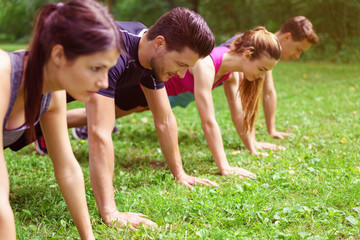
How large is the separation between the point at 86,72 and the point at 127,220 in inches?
45.8

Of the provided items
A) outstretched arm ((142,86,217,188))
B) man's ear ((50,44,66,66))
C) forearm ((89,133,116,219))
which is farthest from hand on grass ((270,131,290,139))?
man's ear ((50,44,66,66))

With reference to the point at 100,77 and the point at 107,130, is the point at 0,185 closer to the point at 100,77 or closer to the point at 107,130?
the point at 100,77

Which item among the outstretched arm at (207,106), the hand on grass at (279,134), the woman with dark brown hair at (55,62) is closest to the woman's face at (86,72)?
the woman with dark brown hair at (55,62)

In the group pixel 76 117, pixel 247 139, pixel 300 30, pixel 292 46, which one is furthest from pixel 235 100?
pixel 76 117

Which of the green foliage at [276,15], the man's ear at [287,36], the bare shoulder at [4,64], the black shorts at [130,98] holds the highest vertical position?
the bare shoulder at [4,64]

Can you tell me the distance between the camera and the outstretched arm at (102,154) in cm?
258

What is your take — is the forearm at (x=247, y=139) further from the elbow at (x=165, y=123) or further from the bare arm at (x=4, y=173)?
the bare arm at (x=4, y=173)

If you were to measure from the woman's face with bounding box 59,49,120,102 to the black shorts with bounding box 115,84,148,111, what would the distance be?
2.07 metres

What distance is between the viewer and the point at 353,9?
1319 centimetres

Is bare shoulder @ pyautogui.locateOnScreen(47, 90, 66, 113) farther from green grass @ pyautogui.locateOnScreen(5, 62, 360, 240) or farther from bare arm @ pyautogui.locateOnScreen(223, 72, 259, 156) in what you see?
bare arm @ pyautogui.locateOnScreen(223, 72, 259, 156)

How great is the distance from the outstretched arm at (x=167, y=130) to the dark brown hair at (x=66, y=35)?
144cm

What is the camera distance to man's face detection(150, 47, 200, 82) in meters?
2.63

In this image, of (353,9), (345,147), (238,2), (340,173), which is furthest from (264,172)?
(238,2)

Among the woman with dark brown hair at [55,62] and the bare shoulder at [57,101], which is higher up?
the woman with dark brown hair at [55,62]
